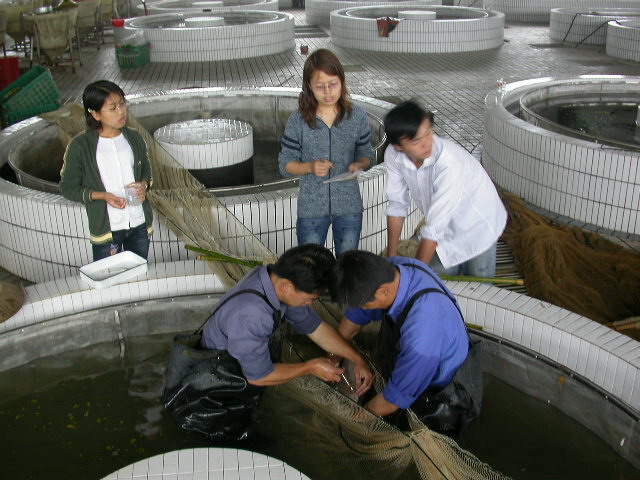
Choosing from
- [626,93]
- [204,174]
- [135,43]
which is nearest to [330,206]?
[204,174]

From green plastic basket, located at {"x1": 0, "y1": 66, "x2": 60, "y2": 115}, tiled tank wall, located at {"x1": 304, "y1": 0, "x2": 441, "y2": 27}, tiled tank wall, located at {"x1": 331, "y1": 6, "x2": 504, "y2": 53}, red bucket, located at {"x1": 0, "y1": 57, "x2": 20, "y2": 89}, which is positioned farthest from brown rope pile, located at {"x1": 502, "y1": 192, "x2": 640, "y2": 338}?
tiled tank wall, located at {"x1": 304, "y1": 0, "x2": 441, "y2": 27}

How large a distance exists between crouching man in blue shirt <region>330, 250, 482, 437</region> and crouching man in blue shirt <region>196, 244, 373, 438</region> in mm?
169

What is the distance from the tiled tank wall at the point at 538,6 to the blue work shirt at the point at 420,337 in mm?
18743

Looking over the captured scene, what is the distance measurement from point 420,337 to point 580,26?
15.1 meters

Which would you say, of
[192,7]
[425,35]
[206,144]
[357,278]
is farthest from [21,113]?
[192,7]

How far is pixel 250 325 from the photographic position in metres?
3.52

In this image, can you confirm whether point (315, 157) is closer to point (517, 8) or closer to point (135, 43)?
point (135, 43)

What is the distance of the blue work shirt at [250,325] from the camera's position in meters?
3.53

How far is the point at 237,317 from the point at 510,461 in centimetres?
177

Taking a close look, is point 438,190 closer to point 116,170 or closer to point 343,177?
point 343,177

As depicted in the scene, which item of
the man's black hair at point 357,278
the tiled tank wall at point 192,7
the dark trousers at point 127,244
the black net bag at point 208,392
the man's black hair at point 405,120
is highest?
the man's black hair at point 405,120

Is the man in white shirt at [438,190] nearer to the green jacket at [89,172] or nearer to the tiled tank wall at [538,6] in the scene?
the green jacket at [89,172]

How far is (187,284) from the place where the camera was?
5.25 m

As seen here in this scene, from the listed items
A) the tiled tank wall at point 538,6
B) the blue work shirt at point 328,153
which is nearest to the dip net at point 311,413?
the blue work shirt at point 328,153
